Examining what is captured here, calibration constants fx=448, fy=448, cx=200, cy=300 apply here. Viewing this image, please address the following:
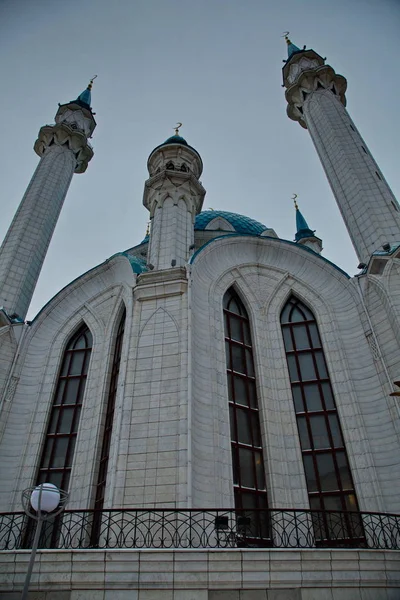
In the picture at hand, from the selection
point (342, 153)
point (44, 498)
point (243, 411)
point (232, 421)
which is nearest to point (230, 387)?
point (243, 411)

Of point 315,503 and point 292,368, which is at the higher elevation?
point 292,368

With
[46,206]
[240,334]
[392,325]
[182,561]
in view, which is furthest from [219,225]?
[182,561]

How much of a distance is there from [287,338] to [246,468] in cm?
421

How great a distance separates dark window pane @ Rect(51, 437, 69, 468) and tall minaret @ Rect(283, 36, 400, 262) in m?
10.2

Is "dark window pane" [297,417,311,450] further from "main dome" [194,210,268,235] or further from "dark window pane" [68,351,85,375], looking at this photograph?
"main dome" [194,210,268,235]

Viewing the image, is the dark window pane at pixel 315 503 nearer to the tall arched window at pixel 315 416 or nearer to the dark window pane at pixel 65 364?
the tall arched window at pixel 315 416

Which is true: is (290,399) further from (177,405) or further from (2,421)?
(2,421)

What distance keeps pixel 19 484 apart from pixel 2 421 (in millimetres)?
1828

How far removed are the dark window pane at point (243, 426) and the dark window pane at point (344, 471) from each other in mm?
2151

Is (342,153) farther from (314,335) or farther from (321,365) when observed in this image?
(321,365)

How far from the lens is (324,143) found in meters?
17.3

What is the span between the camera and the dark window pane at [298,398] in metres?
11.8

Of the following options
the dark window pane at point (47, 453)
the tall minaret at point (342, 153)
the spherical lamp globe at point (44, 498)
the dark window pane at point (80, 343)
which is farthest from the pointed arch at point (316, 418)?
the dark window pane at point (47, 453)

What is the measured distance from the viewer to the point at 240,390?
11.8 meters
